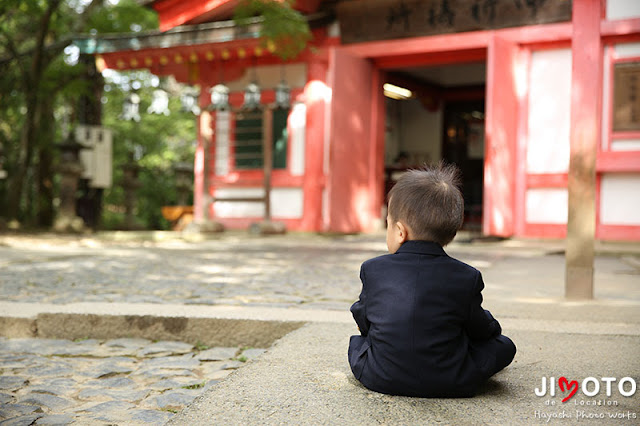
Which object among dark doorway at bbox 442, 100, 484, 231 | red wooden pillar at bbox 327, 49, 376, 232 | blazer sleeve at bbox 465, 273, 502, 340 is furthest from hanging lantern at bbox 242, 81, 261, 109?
blazer sleeve at bbox 465, 273, 502, 340

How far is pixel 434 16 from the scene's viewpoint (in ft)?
29.6

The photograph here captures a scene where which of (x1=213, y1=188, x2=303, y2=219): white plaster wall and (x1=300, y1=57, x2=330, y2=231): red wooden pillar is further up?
(x1=300, y1=57, x2=330, y2=231): red wooden pillar

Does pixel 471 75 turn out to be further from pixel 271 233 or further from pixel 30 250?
pixel 30 250

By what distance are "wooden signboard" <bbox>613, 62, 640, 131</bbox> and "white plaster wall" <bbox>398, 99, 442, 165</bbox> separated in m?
5.93

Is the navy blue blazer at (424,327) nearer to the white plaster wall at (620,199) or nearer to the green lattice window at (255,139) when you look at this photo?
the white plaster wall at (620,199)

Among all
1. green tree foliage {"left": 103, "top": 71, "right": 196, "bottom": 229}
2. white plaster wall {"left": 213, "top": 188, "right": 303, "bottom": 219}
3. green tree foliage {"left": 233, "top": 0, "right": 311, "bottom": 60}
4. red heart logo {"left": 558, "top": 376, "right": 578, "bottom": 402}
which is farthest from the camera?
green tree foliage {"left": 103, "top": 71, "right": 196, "bottom": 229}

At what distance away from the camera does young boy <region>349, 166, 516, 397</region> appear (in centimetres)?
180

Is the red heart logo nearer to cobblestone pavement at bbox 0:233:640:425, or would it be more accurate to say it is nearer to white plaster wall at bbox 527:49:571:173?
cobblestone pavement at bbox 0:233:640:425

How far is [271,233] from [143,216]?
9.22 meters

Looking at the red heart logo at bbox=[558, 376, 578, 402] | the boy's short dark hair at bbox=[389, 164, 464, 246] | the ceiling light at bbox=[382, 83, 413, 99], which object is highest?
the ceiling light at bbox=[382, 83, 413, 99]

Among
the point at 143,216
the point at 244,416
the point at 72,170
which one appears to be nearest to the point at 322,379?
the point at 244,416

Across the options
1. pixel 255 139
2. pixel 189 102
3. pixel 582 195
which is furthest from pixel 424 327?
pixel 255 139

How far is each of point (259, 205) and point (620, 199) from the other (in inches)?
226

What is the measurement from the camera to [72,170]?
35.5 feet
